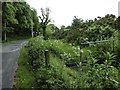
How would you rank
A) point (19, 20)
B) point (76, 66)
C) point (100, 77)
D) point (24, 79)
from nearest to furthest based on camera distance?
point (100, 77) → point (24, 79) → point (76, 66) → point (19, 20)

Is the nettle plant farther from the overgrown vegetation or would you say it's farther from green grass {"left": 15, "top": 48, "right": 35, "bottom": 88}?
green grass {"left": 15, "top": 48, "right": 35, "bottom": 88}

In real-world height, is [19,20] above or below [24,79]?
above

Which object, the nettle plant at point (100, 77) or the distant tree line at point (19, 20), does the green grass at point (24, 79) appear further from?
the distant tree line at point (19, 20)

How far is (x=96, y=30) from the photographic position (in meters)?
22.8

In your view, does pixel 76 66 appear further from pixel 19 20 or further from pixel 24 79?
pixel 19 20

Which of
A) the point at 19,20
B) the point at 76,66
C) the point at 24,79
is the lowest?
the point at 24,79

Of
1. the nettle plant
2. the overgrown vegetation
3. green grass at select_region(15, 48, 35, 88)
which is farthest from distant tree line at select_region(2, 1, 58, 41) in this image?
the nettle plant

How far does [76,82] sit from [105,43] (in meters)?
6.21

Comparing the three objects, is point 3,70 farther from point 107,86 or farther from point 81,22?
point 81,22

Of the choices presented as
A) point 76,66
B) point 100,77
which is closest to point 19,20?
point 76,66

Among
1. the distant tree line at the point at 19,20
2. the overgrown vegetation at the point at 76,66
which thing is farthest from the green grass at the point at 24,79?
the distant tree line at the point at 19,20

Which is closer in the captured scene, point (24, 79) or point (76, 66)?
point (24, 79)

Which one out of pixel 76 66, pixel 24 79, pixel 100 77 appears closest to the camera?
pixel 100 77

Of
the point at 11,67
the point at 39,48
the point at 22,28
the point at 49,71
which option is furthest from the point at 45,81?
the point at 22,28
